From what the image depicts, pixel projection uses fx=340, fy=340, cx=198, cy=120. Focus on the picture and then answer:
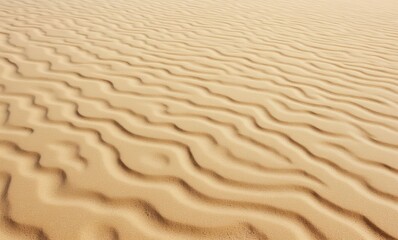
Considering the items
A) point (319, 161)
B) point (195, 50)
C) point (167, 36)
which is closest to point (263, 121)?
point (319, 161)

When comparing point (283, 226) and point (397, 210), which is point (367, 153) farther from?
point (283, 226)

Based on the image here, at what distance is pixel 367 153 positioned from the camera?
2314 millimetres

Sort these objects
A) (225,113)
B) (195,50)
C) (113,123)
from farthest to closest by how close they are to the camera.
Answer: (195,50)
(225,113)
(113,123)

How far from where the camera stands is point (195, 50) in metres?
4.41

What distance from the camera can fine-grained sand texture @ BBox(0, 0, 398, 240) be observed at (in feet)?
5.69

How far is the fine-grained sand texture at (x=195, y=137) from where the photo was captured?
174 cm

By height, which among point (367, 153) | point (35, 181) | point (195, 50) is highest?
point (367, 153)

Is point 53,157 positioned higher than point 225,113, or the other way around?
point 225,113

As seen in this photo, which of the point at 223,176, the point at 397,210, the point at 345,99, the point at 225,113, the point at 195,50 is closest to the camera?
the point at 397,210

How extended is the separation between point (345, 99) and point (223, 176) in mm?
1695

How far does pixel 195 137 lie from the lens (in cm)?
243

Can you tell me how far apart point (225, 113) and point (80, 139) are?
1139mm

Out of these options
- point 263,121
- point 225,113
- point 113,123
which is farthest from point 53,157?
point 263,121

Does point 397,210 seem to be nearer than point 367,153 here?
Yes
